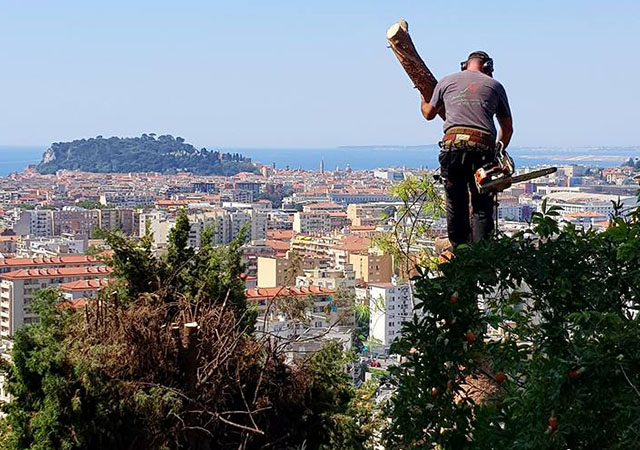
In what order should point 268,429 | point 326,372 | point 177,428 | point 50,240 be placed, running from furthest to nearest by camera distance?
point 50,240, point 326,372, point 268,429, point 177,428

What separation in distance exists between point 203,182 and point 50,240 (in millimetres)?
51179

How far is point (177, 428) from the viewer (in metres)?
3.87

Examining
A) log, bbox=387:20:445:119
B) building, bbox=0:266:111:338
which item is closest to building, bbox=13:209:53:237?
building, bbox=0:266:111:338

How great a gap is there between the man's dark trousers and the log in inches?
18.4

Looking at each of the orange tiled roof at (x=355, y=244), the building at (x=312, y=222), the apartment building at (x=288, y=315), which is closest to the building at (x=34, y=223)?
the building at (x=312, y=222)

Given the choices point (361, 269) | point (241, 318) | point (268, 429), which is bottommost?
point (361, 269)

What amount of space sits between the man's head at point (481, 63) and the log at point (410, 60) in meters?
0.32

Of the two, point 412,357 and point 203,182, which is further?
point 203,182

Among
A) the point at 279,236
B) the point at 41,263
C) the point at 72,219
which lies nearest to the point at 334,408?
the point at 41,263

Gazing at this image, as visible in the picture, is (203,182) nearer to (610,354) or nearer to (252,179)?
(252,179)

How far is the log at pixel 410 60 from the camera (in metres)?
4.14

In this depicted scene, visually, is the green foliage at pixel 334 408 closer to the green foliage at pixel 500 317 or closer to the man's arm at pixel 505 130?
the man's arm at pixel 505 130

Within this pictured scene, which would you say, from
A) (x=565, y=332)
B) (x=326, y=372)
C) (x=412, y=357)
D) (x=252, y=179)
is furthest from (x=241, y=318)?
(x=252, y=179)

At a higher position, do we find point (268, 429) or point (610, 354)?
point (610, 354)
